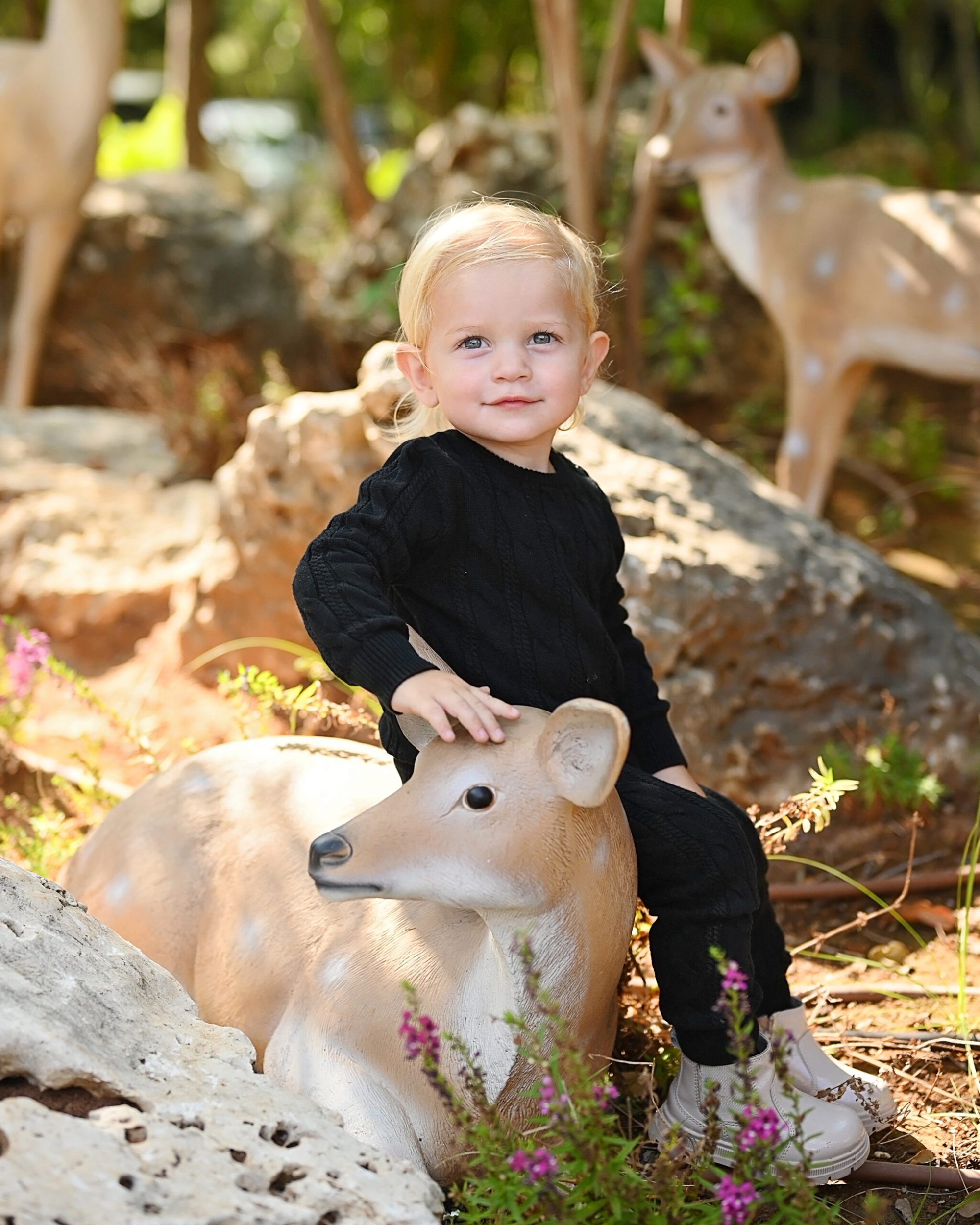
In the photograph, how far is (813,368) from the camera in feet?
16.3

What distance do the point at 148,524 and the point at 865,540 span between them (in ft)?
9.98

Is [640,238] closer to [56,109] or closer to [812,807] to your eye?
[56,109]

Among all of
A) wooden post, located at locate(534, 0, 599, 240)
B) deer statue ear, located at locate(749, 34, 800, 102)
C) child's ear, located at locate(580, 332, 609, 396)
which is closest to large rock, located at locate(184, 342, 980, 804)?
child's ear, located at locate(580, 332, 609, 396)

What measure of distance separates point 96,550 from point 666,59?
287 centimetres

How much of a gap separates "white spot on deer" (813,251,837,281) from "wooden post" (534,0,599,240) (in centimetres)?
114

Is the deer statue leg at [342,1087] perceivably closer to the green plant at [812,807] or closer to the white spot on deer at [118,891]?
the white spot on deer at [118,891]

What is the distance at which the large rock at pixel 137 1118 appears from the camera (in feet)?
4.56

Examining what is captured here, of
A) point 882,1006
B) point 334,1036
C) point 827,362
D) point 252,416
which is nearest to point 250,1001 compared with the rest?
point 334,1036

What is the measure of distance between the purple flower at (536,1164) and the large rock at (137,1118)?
117 mm

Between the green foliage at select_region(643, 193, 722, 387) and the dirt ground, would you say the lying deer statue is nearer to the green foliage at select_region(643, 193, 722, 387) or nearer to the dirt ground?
the dirt ground

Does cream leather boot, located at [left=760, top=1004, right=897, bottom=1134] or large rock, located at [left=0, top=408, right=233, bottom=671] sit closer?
cream leather boot, located at [left=760, top=1004, right=897, bottom=1134]

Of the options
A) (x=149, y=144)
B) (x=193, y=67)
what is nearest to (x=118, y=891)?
(x=193, y=67)

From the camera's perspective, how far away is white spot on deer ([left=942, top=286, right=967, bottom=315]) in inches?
182

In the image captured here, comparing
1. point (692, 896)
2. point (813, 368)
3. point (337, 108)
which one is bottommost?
point (692, 896)
